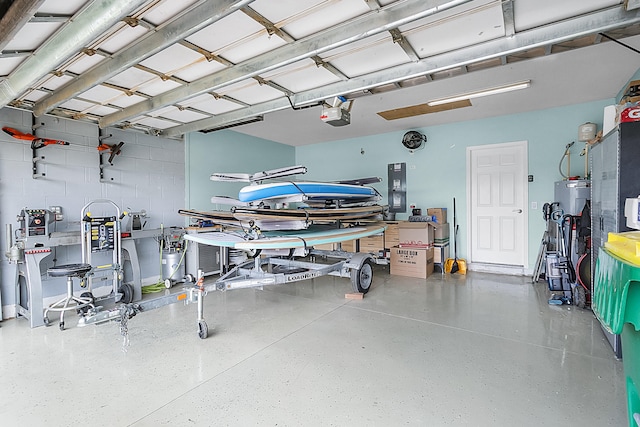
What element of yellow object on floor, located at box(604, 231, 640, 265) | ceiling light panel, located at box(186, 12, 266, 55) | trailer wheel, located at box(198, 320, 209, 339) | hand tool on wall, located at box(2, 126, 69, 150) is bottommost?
trailer wheel, located at box(198, 320, 209, 339)

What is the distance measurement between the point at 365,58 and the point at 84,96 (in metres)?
3.32

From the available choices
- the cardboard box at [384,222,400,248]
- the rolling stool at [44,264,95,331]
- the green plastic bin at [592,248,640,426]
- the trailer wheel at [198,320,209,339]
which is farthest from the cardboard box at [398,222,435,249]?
the rolling stool at [44,264,95,331]

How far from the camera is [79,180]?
170 inches

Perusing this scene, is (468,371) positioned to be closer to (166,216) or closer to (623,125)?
(623,125)

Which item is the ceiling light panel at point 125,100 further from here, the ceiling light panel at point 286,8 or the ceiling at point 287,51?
the ceiling light panel at point 286,8

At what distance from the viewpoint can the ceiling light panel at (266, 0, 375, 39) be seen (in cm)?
209

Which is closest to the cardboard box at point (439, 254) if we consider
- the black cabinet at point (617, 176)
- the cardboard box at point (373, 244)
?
the cardboard box at point (373, 244)

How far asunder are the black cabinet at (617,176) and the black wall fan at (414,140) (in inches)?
138

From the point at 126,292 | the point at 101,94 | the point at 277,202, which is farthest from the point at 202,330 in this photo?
the point at 101,94

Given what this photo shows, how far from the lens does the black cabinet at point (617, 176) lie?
7.76 feet

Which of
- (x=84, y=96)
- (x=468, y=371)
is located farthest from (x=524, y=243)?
(x=84, y=96)

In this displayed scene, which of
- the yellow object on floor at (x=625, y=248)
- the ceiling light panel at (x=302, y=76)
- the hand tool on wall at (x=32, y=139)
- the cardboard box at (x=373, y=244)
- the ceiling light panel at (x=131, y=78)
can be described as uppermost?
the ceiling light panel at (x=302, y=76)

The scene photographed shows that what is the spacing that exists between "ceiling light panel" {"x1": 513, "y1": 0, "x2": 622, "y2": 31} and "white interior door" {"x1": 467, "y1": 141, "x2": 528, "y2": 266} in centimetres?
373

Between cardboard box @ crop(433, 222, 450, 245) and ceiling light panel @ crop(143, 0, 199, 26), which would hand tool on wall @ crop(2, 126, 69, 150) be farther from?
cardboard box @ crop(433, 222, 450, 245)
